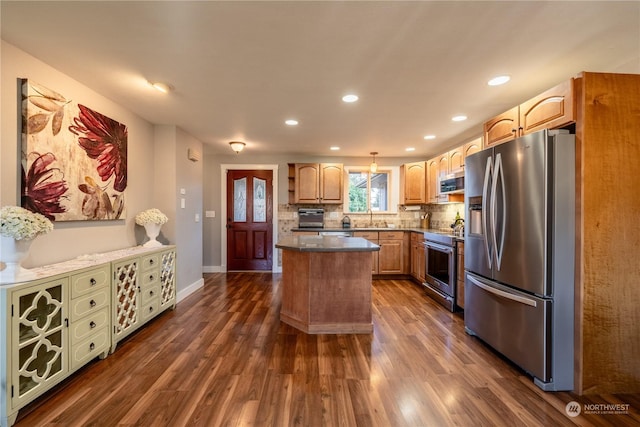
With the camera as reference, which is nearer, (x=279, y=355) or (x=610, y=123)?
(x=610, y=123)

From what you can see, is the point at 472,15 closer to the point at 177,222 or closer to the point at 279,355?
the point at 279,355

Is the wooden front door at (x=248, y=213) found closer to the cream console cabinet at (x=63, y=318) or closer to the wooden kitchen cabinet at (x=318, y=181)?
the wooden kitchen cabinet at (x=318, y=181)

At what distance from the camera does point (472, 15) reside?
5.33ft

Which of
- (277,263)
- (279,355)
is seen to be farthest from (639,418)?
(277,263)

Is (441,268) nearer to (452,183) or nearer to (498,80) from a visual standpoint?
(452,183)

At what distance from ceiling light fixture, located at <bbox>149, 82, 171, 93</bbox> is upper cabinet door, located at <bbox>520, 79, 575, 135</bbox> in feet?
10.1

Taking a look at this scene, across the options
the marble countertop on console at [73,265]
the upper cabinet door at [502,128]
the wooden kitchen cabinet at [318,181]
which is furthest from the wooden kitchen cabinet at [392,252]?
the marble countertop on console at [73,265]

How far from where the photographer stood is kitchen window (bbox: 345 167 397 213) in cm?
584

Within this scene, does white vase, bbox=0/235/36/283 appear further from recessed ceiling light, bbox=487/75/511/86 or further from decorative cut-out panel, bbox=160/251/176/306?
recessed ceiling light, bbox=487/75/511/86

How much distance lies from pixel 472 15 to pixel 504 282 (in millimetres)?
1918

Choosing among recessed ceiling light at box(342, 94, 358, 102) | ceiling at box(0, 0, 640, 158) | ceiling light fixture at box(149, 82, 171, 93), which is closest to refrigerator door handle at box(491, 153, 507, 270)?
ceiling at box(0, 0, 640, 158)

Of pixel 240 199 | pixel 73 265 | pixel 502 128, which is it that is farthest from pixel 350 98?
pixel 240 199

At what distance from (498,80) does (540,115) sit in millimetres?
517

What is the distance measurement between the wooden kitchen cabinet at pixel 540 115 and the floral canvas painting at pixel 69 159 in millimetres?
3775
